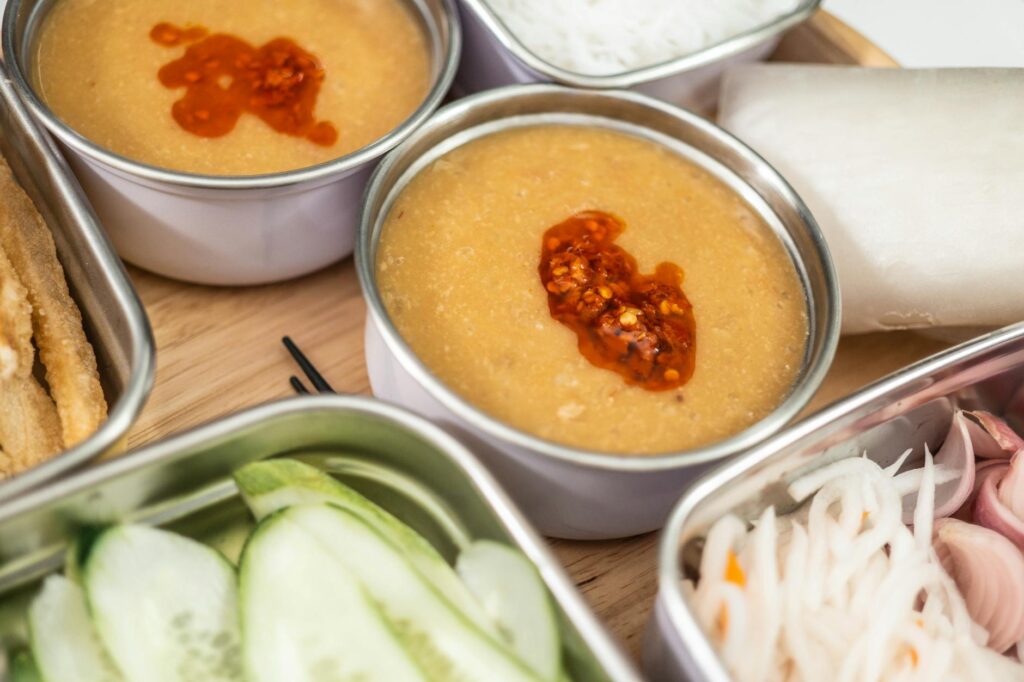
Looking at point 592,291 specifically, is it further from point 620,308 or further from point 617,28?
point 617,28

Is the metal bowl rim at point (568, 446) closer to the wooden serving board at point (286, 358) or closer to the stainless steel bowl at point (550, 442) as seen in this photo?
the stainless steel bowl at point (550, 442)

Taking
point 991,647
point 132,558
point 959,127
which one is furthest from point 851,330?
point 132,558

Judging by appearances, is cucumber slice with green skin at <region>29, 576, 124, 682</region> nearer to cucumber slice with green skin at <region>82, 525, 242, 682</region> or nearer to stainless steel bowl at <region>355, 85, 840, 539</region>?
cucumber slice with green skin at <region>82, 525, 242, 682</region>

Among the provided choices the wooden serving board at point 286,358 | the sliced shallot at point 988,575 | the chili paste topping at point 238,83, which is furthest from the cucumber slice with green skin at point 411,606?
the chili paste topping at point 238,83

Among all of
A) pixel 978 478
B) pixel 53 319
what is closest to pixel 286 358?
pixel 53 319

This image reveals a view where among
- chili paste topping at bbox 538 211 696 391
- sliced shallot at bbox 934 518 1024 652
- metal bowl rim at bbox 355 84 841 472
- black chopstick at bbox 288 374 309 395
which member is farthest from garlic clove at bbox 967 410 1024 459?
black chopstick at bbox 288 374 309 395

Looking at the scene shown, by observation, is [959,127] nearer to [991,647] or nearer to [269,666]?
[991,647]
